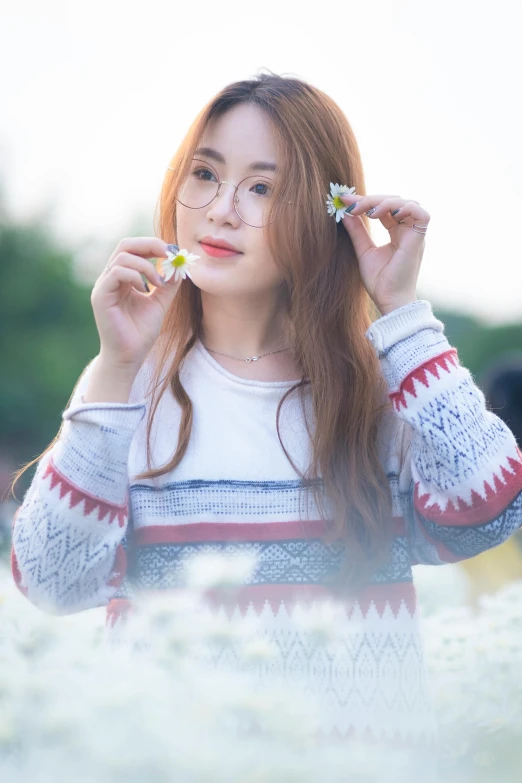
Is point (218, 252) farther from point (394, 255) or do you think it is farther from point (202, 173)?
point (394, 255)

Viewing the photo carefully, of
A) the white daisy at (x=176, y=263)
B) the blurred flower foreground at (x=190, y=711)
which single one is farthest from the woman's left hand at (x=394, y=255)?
the blurred flower foreground at (x=190, y=711)

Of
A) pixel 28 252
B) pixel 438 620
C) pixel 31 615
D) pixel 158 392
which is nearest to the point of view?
pixel 31 615

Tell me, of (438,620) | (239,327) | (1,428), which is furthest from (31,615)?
(1,428)

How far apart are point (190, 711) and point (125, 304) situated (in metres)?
0.94

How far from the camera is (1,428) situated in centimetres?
853

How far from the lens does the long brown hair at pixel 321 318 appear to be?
5.24 ft

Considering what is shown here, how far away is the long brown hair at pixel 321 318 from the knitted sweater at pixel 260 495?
0.03 metres

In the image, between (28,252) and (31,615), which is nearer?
(31,615)

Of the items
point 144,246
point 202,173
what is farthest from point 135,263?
point 202,173

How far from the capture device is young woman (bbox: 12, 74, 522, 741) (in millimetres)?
1437

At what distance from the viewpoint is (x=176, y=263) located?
5.00 ft

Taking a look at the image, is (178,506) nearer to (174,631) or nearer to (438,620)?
(438,620)

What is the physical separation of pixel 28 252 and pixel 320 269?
7.86 m

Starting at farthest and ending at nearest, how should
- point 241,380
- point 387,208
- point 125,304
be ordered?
point 241,380 → point 387,208 → point 125,304
